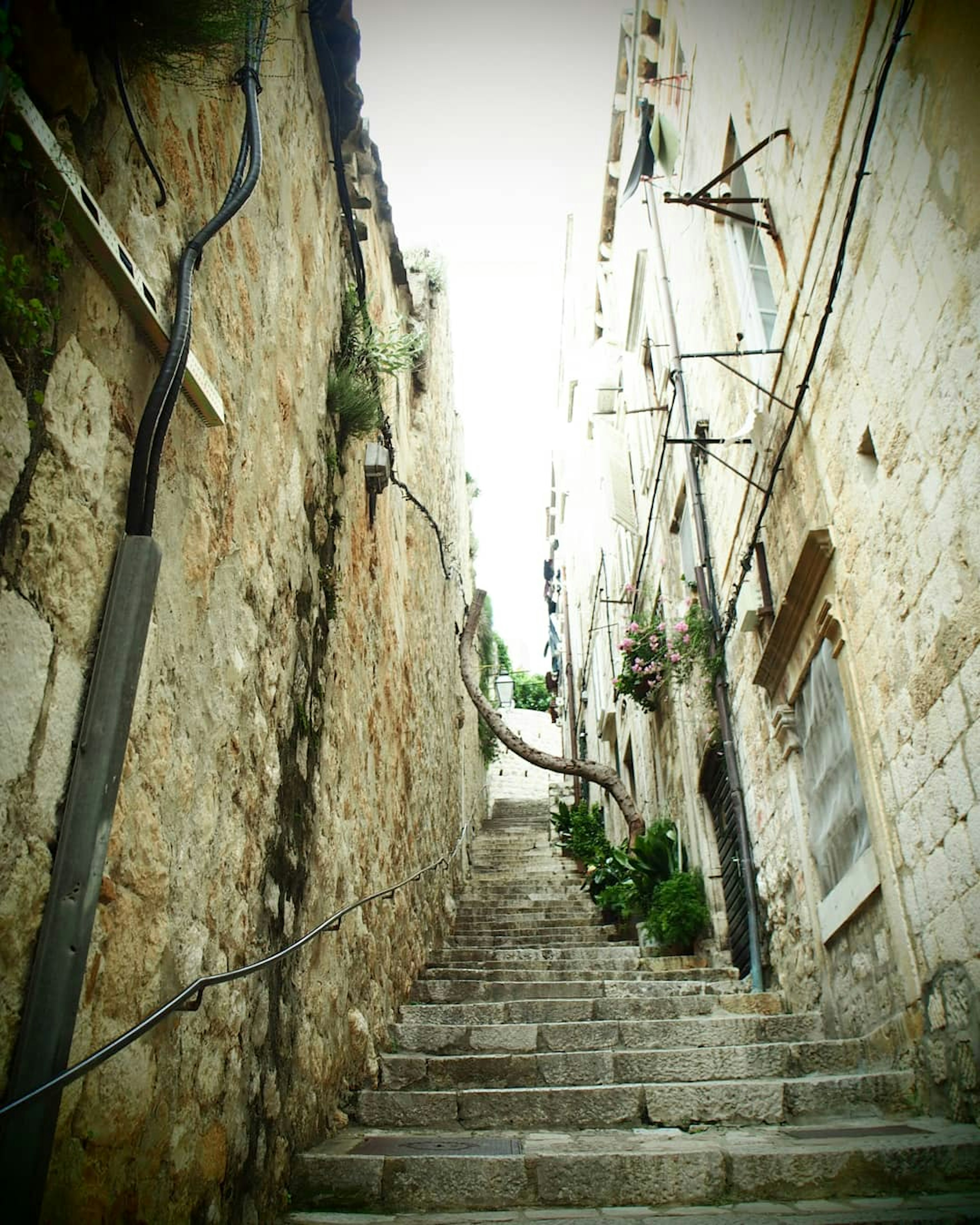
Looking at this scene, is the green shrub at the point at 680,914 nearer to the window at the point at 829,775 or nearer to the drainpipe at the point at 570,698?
the window at the point at 829,775

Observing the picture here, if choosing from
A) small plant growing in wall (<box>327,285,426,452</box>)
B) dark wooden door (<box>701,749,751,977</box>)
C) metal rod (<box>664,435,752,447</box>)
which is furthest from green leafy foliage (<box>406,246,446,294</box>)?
dark wooden door (<box>701,749,751,977</box>)

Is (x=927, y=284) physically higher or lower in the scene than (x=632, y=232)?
lower

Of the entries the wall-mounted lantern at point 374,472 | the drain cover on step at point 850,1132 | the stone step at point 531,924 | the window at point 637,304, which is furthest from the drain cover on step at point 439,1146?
the window at point 637,304

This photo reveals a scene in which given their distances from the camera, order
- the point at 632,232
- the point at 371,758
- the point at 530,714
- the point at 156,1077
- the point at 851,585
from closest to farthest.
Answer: the point at 156,1077 < the point at 851,585 < the point at 371,758 < the point at 632,232 < the point at 530,714

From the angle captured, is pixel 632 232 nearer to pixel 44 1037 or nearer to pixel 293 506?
pixel 293 506

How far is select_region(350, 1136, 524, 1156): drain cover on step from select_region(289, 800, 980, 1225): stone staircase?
0.05ft

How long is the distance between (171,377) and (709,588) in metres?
5.80

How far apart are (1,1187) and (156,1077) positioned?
0.66 metres

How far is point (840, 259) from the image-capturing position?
4.08 meters

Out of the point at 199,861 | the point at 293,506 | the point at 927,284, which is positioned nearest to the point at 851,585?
the point at 927,284

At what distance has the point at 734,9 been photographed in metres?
6.06

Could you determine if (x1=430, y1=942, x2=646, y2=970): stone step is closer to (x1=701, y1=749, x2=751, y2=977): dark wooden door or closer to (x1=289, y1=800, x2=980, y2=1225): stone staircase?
(x1=289, y1=800, x2=980, y2=1225): stone staircase

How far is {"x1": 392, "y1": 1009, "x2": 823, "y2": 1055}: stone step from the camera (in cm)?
459

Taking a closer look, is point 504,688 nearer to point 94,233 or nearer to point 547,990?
point 547,990
